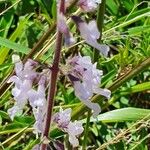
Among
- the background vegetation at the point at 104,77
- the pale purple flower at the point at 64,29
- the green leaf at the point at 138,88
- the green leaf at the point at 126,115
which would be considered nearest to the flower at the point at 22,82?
the pale purple flower at the point at 64,29

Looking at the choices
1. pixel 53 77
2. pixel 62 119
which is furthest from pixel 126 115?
pixel 53 77

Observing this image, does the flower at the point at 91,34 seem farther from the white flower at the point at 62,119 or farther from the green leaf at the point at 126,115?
the green leaf at the point at 126,115

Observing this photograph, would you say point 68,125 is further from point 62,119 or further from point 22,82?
point 22,82

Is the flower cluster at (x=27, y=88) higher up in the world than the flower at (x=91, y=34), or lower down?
lower down

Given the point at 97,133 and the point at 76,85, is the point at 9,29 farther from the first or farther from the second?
the point at 76,85

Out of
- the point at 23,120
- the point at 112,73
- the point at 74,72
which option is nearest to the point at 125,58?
the point at 112,73

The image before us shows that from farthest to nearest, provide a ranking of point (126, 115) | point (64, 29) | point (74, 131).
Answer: point (126, 115), point (74, 131), point (64, 29)
